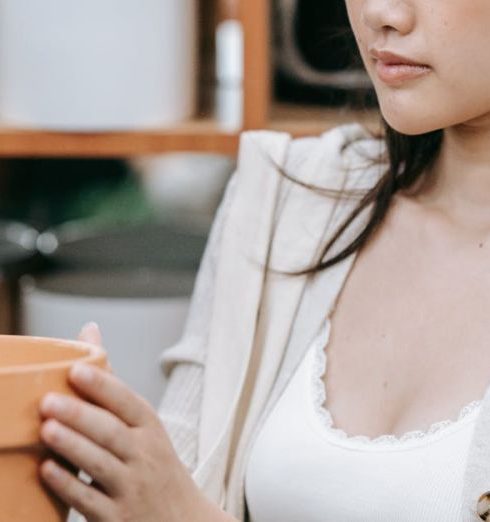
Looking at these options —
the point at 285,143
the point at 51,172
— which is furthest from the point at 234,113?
the point at 51,172

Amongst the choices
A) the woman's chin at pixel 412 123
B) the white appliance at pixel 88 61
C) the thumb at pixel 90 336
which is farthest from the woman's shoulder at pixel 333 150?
the thumb at pixel 90 336

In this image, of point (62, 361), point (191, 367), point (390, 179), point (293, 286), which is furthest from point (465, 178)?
point (62, 361)

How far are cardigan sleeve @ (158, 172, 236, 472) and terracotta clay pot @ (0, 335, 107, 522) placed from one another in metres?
0.53

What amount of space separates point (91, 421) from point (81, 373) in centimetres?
3

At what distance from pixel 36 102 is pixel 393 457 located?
0.59 m

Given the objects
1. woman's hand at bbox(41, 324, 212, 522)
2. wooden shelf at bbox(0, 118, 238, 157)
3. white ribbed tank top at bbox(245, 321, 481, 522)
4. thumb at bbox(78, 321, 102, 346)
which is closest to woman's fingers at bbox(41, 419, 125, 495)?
woman's hand at bbox(41, 324, 212, 522)

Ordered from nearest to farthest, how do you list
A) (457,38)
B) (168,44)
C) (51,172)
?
(457,38)
(168,44)
(51,172)

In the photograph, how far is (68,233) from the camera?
68.4 inches

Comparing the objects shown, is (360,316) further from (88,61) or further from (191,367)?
(88,61)

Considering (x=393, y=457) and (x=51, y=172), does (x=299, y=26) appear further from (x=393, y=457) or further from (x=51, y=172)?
(x=393, y=457)

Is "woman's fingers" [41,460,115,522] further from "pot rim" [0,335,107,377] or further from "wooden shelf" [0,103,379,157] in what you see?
"wooden shelf" [0,103,379,157]

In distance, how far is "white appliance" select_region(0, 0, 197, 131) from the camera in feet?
4.46

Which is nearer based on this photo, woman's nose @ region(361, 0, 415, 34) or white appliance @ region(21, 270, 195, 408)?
woman's nose @ region(361, 0, 415, 34)

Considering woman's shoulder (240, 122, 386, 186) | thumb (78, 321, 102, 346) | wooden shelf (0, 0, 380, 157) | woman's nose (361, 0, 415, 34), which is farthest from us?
wooden shelf (0, 0, 380, 157)
